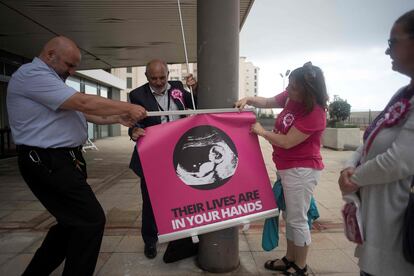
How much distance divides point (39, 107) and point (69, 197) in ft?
2.17

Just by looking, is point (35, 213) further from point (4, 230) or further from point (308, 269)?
point (308, 269)

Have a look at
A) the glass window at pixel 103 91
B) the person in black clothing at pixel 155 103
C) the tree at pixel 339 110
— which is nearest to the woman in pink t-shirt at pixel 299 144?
the person in black clothing at pixel 155 103

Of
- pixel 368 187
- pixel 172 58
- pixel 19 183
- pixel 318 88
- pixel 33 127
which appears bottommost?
pixel 19 183

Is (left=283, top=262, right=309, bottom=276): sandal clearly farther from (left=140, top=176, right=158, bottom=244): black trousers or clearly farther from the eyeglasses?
the eyeglasses

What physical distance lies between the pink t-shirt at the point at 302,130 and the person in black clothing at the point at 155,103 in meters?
0.97

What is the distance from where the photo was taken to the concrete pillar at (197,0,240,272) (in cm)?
295

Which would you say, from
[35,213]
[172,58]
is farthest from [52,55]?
[172,58]

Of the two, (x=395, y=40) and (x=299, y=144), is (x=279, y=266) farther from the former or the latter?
(x=395, y=40)

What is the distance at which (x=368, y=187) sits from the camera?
1.77 meters

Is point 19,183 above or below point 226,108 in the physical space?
below

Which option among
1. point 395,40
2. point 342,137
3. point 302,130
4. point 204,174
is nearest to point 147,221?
point 204,174

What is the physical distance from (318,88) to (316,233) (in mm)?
2155

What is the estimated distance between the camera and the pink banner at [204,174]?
2678 mm

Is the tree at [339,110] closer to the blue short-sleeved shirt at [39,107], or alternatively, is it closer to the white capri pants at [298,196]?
the white capri pants at [298,196]
